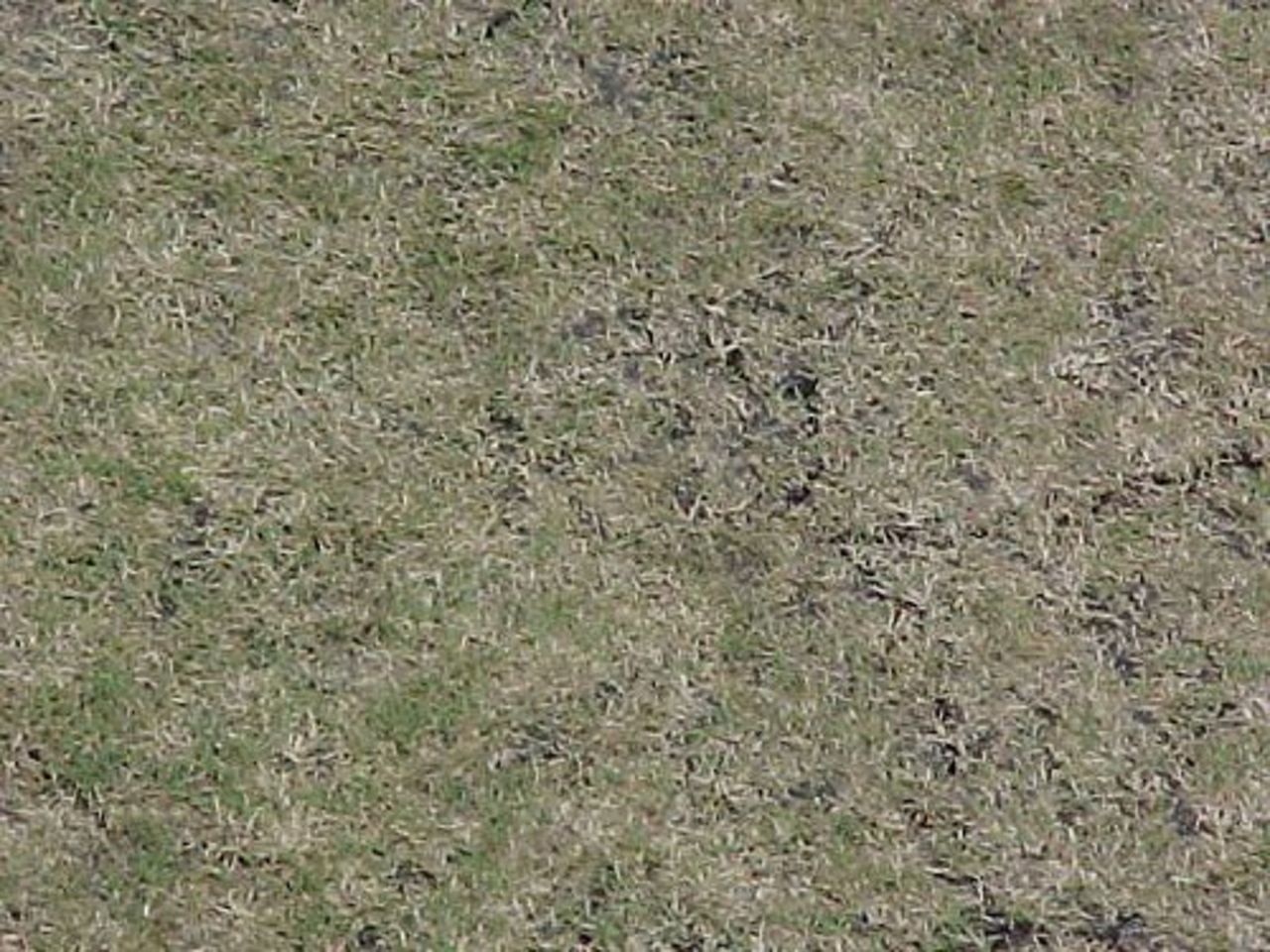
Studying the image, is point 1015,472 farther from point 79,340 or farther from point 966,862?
point 79,340

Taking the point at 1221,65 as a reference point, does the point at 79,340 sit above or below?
below

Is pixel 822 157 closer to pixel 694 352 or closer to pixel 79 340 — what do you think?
pixel 694 352

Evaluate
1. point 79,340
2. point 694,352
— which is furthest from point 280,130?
point 694,352

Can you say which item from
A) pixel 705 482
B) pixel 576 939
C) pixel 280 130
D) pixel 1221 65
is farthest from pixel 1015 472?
pixel 280 130

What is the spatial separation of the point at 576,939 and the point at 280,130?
1224 millimetres

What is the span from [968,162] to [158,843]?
152 cm

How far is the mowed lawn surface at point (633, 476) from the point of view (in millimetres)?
2926

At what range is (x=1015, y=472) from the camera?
3.08 m

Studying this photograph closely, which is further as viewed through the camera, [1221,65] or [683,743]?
[1221,65]

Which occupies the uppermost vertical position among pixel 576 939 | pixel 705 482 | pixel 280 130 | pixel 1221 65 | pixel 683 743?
pixel 1221 65

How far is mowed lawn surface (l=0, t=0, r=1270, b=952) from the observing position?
2926 mm

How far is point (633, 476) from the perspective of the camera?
3035mm

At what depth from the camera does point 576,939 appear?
9.63 ft

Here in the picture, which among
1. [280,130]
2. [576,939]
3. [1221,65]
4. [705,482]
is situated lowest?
[576,939]
